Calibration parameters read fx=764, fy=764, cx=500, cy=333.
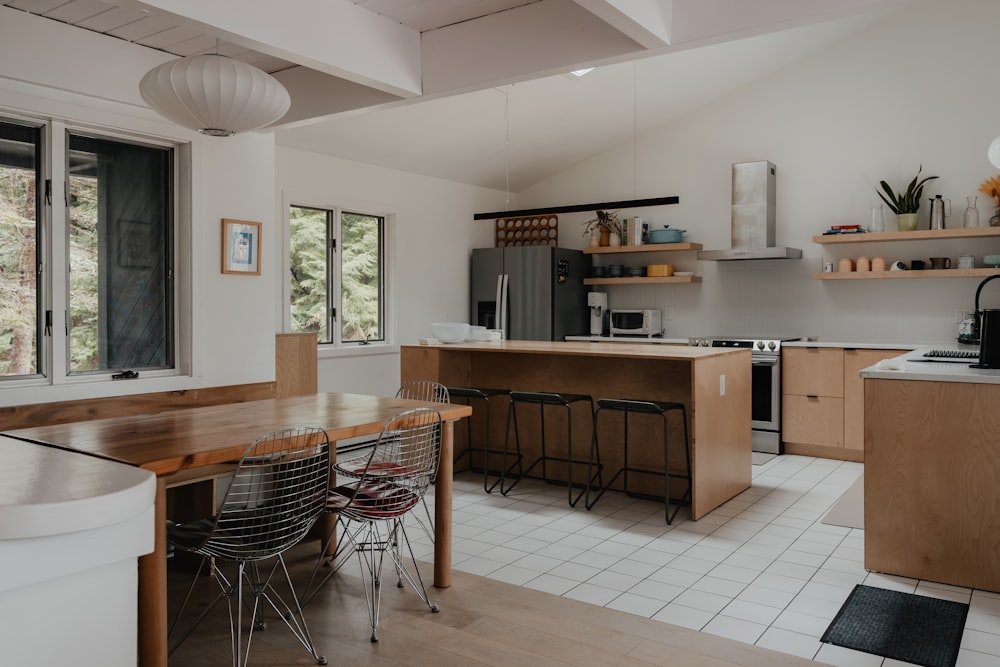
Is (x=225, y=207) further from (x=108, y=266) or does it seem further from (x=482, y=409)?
(x=482, y=409)

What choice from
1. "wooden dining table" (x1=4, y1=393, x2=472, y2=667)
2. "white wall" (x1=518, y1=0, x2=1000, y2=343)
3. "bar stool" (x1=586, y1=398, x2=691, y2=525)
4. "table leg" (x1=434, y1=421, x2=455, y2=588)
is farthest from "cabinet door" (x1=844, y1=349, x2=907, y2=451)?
"table leg" (x1=434, y1=421, x2=455, y2=588)

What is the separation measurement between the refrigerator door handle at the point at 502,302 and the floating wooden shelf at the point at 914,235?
295cm

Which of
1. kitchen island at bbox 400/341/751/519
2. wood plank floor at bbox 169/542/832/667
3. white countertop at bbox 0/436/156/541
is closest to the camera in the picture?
white countertop at bbox 0/436/156/541

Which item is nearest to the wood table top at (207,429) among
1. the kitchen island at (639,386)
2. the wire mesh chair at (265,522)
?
the wire mesh chair at (265,522)

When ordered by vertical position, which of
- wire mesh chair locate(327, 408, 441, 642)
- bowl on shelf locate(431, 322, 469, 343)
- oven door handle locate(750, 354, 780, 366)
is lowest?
wire mesh chair locate(327, 408, 441, 642)

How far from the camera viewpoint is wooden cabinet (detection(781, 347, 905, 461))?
242 inches

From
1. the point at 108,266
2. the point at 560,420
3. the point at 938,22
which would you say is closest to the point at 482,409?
the point at 560,420

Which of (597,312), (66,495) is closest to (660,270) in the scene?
(597,312)

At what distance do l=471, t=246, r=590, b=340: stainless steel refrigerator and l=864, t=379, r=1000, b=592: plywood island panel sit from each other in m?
4.19

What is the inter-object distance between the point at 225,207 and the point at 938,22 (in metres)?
5.81

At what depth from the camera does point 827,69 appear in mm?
6773

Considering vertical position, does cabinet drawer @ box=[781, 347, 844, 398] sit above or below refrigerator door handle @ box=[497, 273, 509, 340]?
below

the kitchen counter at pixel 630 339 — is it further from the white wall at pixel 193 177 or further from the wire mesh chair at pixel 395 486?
the wire mesh chair at pixel 395 486

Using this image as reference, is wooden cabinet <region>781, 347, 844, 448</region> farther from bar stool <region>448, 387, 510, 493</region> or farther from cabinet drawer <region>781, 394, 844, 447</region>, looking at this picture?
bar stool <region>448, 387, 510, 493</region>
